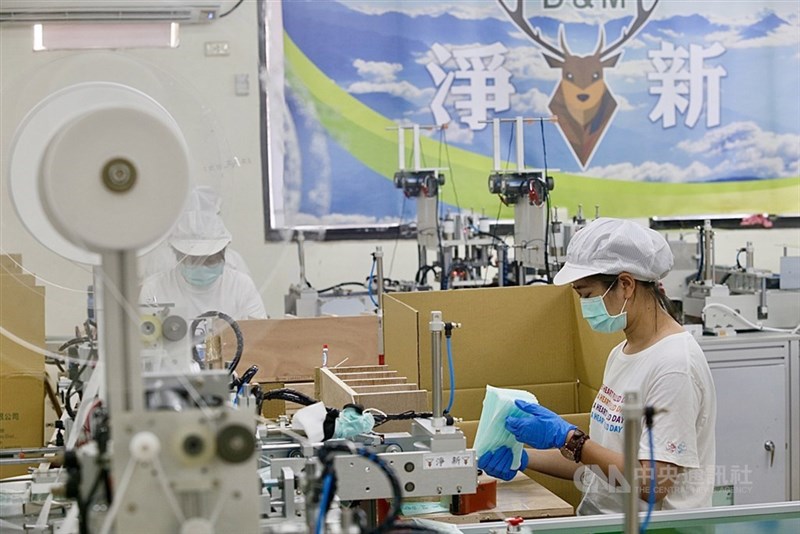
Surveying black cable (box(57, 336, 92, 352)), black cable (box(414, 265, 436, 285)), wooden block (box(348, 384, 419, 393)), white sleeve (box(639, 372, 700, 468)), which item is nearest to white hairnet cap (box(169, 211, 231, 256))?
black cable (box(57, 336, 92, 352))

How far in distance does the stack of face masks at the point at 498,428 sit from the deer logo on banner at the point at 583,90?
3.38 meters

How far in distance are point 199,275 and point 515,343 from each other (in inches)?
60.4

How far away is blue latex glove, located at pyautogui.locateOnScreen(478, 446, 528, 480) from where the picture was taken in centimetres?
237

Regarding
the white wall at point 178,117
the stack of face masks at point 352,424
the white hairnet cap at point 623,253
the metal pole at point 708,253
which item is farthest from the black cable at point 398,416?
the metal pole at point 708,253

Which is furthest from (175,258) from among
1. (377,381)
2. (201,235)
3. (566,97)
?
(566,97)

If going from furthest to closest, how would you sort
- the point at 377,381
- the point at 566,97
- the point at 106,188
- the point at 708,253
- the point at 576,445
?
the point at 566,97, the point at 708,253, the point at 377,381, the point at 576,445, the point at 106,188

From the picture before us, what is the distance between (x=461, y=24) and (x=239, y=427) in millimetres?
4654

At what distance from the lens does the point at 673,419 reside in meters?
2.15

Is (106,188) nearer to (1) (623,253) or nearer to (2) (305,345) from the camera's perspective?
(1) (623,253)

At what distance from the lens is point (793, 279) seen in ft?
13.7

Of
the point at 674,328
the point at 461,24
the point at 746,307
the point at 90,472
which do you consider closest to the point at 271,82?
the point at 674,328

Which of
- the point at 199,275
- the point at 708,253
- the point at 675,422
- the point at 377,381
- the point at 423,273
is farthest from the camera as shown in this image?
the point at 423,273

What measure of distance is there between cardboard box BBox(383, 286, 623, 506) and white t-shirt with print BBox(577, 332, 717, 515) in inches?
25.1

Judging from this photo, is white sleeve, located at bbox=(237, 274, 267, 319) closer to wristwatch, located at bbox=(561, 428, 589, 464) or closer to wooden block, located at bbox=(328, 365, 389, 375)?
wooden block, located at bbox=(328, 365, 389, 375)
